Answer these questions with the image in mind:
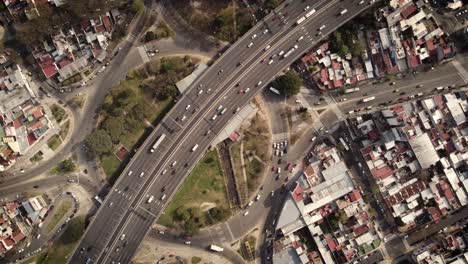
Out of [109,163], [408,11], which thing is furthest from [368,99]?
[109,163]

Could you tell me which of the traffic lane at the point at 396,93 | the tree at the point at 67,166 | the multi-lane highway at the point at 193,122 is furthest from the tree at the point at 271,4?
the tree at the point at 67,166

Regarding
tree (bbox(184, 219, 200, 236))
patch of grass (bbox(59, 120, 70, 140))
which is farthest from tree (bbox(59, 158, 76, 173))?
tree (bbox(184, 219, 200, 236))

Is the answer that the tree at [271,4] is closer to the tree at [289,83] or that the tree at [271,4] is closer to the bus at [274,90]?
the tree at [289,83]

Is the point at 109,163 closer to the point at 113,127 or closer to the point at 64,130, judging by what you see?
the point at 113,127

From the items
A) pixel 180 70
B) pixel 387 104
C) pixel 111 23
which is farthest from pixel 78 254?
pixel 387 104

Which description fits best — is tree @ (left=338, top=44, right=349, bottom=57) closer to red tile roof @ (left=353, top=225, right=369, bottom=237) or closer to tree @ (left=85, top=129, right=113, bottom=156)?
red tile roof @ (left=353, top=225, right=369, bottom=237)

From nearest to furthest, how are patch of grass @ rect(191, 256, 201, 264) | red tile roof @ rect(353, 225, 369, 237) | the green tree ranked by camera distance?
red tile roof @ rect(353, 225, 369, 237)
patch of grass @ rect(191, 256, 201, 264)
the green tree
